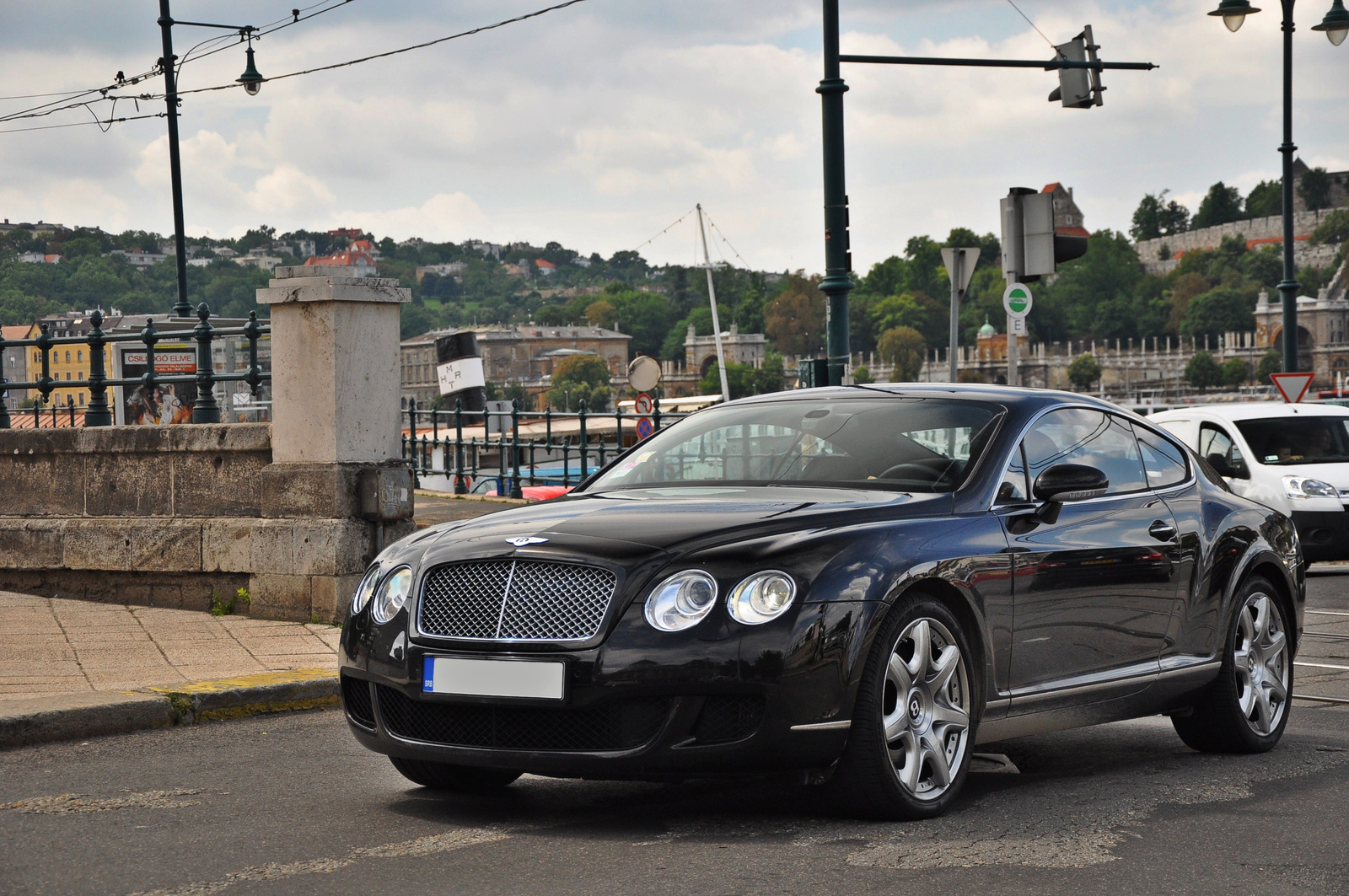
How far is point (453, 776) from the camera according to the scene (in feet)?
17.6

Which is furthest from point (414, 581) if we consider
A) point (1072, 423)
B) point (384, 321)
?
point (384, 321)

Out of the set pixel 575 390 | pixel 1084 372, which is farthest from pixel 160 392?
pixel 1084 372

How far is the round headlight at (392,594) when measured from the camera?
5.00 meters

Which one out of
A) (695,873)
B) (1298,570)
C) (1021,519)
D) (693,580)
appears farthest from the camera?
(1298,570)

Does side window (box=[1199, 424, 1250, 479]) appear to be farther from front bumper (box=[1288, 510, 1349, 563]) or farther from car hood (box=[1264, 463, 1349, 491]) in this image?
front bumper (box=[1288, 510, 1349, 563])

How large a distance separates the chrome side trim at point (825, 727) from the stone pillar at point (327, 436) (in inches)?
222

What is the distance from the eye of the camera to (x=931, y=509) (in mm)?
5195

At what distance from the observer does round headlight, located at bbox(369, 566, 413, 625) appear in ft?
16.4

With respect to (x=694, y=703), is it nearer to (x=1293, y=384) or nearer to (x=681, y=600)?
(x=681, y=600)

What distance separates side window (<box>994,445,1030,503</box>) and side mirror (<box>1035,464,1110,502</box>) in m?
0.06

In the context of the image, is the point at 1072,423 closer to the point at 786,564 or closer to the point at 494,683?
the point at 786,564

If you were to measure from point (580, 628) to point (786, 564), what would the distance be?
601 mm

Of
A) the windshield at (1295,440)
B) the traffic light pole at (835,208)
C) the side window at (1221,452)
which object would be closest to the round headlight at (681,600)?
the traffic light pole at (835,208)

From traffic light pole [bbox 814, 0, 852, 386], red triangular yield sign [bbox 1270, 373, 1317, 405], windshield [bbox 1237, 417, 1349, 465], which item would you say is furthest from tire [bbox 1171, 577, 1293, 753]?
red triangular yield sign [bbox 1270, 373, 1317, 405]
